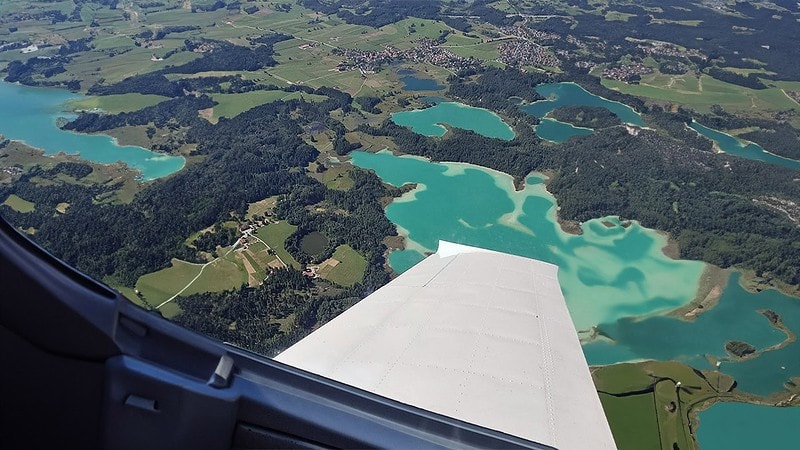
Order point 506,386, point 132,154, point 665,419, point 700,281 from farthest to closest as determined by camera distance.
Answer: point 132,154 → point 700,281 → point 665,419 → point 506,386

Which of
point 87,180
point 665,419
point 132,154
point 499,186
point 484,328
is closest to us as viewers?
Result: point 484,328

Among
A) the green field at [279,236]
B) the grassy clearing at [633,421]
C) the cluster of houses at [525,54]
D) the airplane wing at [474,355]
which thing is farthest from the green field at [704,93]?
the airplane wing at [474,355]

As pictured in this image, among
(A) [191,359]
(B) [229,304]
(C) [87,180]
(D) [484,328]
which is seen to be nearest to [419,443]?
(A) [191,359]

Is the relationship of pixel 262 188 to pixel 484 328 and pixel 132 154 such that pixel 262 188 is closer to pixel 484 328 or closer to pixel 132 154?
pixel 132 154

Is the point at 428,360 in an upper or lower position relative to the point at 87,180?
upper

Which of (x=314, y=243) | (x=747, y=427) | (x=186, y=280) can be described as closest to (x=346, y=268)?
(x=314, y=243)

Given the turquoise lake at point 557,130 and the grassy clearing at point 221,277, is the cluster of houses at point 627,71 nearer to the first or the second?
the turquoise lake at point 557,130
